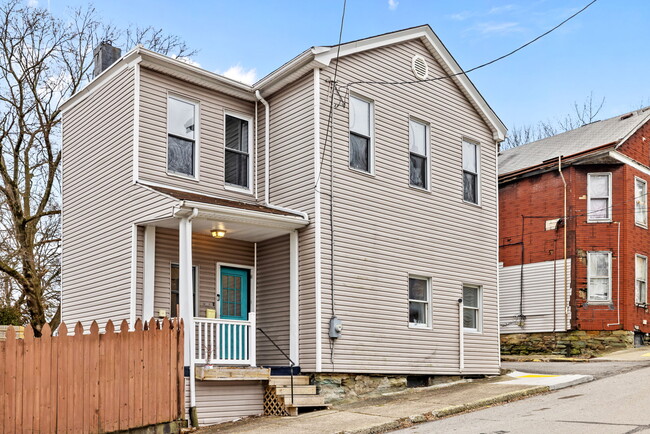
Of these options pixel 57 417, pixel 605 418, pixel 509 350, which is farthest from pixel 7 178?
pixel 605 418

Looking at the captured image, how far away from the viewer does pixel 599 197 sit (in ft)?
83.0

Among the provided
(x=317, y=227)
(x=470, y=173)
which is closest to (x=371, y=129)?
(x=317, y=227)

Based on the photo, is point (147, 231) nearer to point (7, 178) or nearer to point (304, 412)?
point (304, 412)

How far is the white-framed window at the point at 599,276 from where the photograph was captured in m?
24.9

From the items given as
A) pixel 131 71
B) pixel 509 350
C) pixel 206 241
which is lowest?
pixel 509 350

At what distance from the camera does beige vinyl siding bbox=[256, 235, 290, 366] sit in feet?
49.2

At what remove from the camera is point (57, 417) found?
10.1m

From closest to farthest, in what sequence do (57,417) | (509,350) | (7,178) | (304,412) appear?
(57,417) < (304,412) < (7,178) < (509,350)

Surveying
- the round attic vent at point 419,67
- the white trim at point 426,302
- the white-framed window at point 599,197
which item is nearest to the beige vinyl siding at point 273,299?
the white trim at point 426,302

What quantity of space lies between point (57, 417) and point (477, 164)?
1195 cm

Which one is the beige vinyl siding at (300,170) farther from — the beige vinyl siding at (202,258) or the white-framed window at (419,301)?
the white-framed window at (419,301)

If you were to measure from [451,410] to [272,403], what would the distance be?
3.17m

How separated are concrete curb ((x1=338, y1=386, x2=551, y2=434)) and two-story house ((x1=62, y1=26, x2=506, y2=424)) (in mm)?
2186

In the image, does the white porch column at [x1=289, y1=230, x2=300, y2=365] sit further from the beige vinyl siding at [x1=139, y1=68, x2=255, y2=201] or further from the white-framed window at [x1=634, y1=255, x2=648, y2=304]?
the white-framed window at [x1=634, y1=255, x2=648, y2=304]
